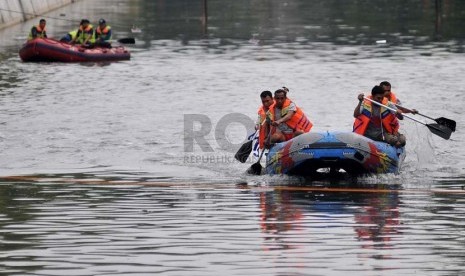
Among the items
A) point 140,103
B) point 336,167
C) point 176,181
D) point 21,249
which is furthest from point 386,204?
point 140,103

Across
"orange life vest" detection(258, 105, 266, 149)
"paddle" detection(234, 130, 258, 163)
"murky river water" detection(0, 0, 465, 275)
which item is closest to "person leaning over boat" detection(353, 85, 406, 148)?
"murky river water" detection(0, 0, 465, 275)

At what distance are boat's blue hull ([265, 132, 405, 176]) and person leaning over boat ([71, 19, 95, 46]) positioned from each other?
96.3 feet

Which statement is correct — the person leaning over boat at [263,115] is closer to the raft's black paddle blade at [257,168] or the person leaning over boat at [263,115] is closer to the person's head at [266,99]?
the person's head at [266,99]

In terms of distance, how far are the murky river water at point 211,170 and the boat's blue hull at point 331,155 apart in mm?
355

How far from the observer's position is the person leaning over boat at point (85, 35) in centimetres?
5510

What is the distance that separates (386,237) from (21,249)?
517cm

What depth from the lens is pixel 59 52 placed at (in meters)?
56.1

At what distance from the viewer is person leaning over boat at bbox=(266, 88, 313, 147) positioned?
2753 centimetres

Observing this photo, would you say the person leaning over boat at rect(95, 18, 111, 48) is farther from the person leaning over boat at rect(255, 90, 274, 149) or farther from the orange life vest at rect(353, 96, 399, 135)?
the orange life vest at rect(353, 96, 399, 135)

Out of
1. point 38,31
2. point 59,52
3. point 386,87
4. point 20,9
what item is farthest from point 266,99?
point 20,9

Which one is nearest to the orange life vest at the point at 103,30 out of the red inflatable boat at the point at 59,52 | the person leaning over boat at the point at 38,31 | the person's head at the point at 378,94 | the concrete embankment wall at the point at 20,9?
the red inflatable boat at the point at 59,52

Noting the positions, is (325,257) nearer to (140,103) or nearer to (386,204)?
(386,204)

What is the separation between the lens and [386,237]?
1934 centimetres

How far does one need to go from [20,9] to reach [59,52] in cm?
2083
